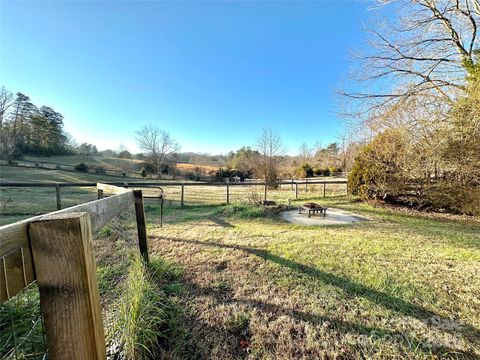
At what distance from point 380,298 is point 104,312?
9.40 feet

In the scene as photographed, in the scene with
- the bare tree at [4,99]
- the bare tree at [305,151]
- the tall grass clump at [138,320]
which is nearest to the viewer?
the tall grass clump at [138,320]

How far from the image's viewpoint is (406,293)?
98.4 inches

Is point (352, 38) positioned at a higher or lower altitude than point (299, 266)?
higher

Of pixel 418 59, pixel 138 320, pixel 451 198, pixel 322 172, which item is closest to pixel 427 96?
pixel 418 59

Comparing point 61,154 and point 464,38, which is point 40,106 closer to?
point 61,154

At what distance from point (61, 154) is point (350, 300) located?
4892 centimetres

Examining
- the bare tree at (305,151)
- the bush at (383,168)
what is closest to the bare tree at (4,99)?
the bush at (383,168)

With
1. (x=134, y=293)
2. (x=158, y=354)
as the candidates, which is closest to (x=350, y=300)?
(x=158, y=354)

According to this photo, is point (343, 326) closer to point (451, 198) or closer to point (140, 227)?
point (140, 227)

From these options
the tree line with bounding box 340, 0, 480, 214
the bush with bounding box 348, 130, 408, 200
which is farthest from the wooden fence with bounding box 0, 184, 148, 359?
the bush with bounding box 348, 130, 408, 200

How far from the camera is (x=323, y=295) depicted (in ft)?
8.17

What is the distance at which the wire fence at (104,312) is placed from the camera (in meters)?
1.16

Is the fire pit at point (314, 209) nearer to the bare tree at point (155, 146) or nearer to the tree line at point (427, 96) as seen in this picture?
the tree line at point (427, 96)

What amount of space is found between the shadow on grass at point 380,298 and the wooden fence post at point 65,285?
2708 mm
